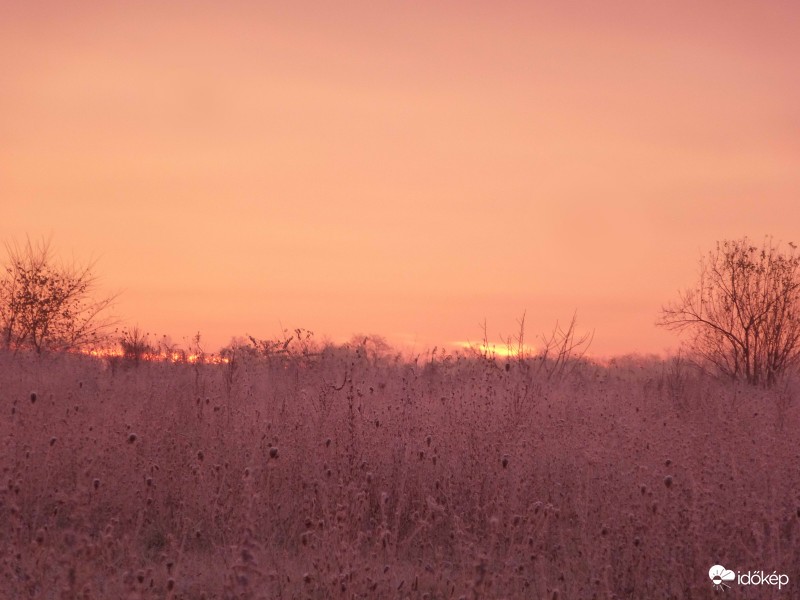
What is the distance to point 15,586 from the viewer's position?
14.9 ft

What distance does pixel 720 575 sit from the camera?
14.9ft

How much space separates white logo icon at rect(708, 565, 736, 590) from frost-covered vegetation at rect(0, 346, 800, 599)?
0.18 ft

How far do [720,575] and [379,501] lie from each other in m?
2.97

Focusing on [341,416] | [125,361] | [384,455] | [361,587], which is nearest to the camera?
[361,587]

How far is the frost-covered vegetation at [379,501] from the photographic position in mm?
4445

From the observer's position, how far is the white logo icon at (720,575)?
4.49 meters

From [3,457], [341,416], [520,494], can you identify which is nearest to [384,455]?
[341,416]

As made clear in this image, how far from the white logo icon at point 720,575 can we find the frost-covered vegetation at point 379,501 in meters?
0.06

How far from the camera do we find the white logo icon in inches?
177

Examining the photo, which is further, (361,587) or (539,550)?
(539,550)

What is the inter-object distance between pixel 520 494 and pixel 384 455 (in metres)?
1.67

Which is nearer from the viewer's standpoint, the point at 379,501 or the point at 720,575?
the point at 720,575

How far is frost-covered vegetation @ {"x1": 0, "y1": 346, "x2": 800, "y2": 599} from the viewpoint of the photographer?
14.6 ft

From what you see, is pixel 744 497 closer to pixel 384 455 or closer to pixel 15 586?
pixel 384 455
